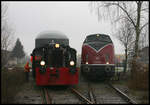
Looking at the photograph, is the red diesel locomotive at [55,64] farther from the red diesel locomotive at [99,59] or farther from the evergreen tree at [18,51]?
the evergreen tree at [18,51]

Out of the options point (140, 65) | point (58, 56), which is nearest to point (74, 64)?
point (58, 56)

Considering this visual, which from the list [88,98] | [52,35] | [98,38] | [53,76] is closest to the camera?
[88,98]

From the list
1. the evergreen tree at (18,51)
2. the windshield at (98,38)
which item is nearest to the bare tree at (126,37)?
the windshield at (98,38)

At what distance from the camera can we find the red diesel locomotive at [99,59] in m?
16.6

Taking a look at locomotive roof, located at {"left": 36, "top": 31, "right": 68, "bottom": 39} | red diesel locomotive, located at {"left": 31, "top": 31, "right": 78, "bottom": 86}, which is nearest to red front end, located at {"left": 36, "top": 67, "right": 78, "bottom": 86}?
red diesel locomotive, located at {"left": 31, "top": 31, "right": 78, "bottom": 86}

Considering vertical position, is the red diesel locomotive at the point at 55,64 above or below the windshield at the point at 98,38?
below

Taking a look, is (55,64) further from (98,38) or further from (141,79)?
(141,79)

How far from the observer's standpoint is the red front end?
13477 mm

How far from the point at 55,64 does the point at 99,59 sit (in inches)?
146

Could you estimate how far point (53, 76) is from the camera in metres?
13.5

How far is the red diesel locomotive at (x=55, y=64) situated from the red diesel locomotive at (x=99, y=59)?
233 centimetres

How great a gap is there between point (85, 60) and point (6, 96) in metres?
8.83

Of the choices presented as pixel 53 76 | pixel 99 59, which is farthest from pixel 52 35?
pixel 53 76

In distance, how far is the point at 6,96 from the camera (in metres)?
9.58
